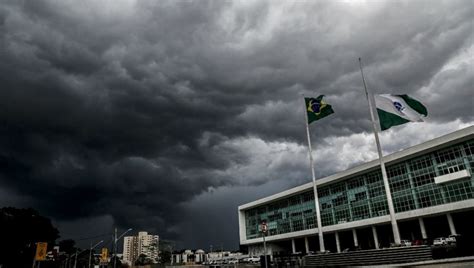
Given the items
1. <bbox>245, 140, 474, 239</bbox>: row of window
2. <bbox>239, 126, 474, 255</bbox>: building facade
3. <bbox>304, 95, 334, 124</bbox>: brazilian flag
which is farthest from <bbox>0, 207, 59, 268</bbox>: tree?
<bbox>304, 95, 334, 124</bbox>: brazilian flag

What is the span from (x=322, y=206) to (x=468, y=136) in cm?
3763

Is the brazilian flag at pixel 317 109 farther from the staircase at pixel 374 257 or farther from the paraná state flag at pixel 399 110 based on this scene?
the staircase at pixel 374 257

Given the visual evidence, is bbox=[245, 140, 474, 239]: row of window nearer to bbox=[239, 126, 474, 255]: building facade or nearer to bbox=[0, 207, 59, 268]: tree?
bbox=[239, 126, 474, 255]: building facade

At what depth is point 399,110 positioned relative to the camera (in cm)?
3192

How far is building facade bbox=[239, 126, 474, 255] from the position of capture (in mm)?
54812

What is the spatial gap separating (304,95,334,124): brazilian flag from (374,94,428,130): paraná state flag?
7.84m

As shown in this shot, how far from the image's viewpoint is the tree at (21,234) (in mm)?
78938

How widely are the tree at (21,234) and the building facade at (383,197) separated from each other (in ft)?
194

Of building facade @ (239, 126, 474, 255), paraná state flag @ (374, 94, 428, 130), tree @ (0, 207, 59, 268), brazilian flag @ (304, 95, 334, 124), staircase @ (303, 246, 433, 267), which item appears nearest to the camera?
staircase @ (303, 246, 433, 267)

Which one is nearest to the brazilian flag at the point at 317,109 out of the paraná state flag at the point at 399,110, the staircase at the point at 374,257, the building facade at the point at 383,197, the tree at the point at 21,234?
the paraná state flag at the point at 399,110

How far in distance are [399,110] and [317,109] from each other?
1035cm

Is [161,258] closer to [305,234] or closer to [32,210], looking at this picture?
[32,210]

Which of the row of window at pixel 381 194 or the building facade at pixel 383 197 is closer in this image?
the building facade at pixel 383 197

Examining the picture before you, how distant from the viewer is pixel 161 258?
522 ft
